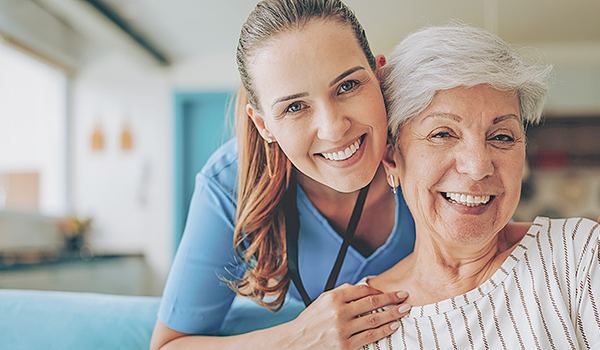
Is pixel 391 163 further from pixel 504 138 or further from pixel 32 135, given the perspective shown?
pixel 32 135

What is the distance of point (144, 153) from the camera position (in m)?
5.37

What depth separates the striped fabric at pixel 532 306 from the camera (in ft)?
3.30

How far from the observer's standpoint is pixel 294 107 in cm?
108

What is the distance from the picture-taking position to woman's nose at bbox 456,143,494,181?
102 centimetres

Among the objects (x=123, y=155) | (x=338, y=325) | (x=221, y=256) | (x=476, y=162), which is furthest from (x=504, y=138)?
(x=123, y=155)

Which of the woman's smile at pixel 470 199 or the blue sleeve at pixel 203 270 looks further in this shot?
the blue sleeve at pixel 203 270

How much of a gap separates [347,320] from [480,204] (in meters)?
0.41

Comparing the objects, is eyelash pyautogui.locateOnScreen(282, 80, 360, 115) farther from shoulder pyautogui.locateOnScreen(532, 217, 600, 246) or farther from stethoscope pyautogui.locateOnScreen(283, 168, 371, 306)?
shoulder pyautogui.locateOnScreen(532, 217, 600, 246)

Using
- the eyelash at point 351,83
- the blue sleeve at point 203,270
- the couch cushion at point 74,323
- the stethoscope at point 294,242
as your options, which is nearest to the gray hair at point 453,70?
the eyelash at point 351,83

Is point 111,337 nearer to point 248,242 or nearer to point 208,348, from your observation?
point 208,348

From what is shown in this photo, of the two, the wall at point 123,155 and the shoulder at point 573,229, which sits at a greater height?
the wall at point 123,155

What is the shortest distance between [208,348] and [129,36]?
3.69m

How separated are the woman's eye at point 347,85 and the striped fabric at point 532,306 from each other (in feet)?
1.69

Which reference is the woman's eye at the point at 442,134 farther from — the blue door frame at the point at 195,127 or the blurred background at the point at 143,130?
the blue door frame at the point at 195,127
